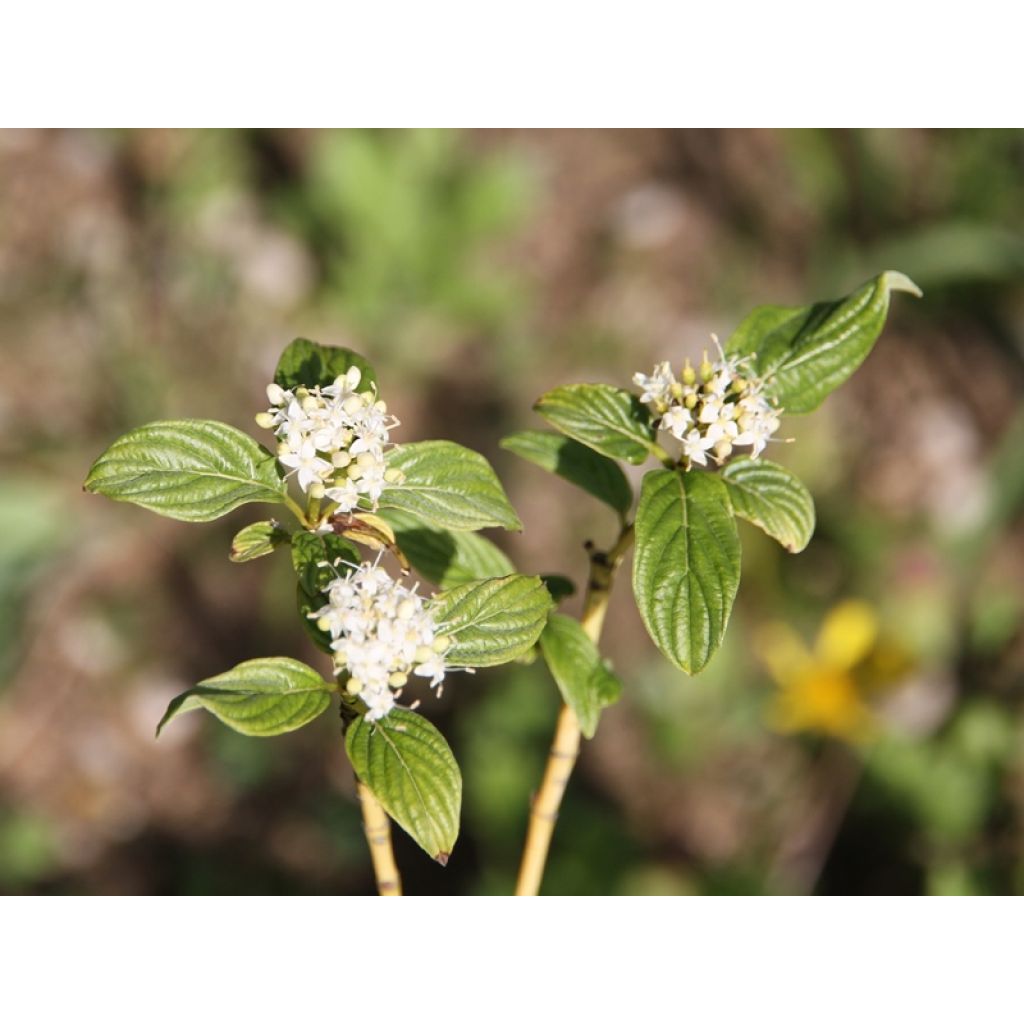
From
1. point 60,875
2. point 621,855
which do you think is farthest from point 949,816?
point 60,875

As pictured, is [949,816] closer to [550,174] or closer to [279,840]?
[279,840]

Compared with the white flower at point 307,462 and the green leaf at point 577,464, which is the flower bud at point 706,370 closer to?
the green leaf at point 577,464

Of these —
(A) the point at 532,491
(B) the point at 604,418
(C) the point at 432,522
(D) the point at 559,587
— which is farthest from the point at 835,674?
(C) the point at 432,522

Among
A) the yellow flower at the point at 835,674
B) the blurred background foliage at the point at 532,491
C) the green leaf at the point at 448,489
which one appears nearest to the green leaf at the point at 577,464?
the green leaf at the point at 448,489

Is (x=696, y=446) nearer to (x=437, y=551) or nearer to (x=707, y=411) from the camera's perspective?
(x=707, y=411)

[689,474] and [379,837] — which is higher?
[689,474]

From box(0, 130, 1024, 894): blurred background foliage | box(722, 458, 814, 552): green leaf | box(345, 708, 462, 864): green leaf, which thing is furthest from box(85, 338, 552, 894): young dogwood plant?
box(0, 130, 1024, 894): blurred background foliage
